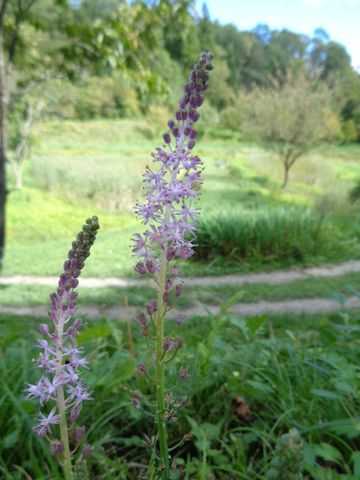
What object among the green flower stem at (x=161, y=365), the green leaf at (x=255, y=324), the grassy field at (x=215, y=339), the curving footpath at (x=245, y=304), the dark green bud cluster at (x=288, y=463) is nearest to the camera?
the dark green bud cluster at (x=288, y=463)

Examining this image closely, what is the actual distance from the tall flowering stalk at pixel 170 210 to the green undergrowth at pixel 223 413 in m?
0.81

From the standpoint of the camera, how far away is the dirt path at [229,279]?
9703 mm

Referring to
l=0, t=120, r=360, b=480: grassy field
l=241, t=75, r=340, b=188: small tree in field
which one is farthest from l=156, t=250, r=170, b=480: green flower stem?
l=241, t=75, r=340, b=188: small tree in field

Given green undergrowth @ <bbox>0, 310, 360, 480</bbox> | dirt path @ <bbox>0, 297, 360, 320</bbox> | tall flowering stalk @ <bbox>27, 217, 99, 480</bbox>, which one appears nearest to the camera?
tall flowering stalk @ <bbox>27, 217, 99, 480</bbox>

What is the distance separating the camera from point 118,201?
18734 mm

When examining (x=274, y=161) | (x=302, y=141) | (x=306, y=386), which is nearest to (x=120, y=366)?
(x=306, y=386)

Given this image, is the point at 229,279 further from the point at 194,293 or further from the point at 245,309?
the point at 245,309

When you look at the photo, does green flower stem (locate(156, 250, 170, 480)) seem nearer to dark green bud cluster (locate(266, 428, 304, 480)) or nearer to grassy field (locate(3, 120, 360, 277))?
dark green bud cluster (locate(266, 428, 304, 480))

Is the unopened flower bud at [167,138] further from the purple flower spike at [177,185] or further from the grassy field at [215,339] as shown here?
the grassy field at [215,339]

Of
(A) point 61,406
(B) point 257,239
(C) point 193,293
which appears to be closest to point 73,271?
(A) point 61,406

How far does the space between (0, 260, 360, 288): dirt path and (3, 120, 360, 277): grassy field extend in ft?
1.04

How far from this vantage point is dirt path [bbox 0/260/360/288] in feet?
31.8

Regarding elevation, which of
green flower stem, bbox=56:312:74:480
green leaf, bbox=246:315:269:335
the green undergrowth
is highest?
green flower stem, bbox=56:312:74:480

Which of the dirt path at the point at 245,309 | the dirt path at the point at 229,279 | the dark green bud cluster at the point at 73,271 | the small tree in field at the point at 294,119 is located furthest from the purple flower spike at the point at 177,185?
the small tree in field at the point at 294,119
